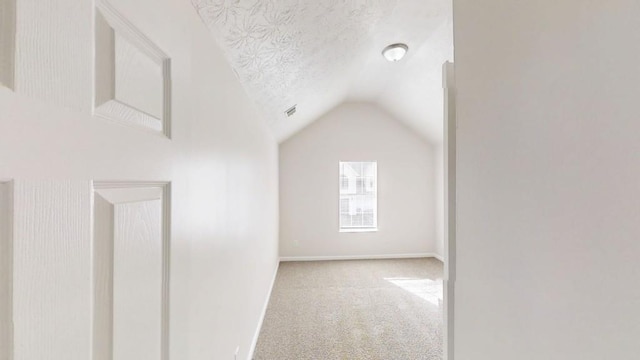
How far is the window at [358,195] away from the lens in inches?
209

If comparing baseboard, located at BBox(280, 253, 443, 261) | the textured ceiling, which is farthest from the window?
the textured ceiling

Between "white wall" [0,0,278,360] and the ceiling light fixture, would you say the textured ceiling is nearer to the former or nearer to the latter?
the ceiling light fixture

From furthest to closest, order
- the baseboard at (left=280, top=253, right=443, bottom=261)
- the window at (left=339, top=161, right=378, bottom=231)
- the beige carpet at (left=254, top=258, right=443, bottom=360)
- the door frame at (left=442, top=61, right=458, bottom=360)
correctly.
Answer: the window at (left=339, top=161, right=378, bottom=231)
the baseboard at (left=280, top=253, right=443, bottom=261)
the beige carpet at (left=254, top=258, right=443, bottom=360)
the door frame at (left=442, top=61, right=458, bottom=360)

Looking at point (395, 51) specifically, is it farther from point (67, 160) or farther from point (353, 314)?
point (67, 160)

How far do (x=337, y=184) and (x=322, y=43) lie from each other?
3.41 meters

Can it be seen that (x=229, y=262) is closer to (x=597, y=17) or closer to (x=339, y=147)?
(x=597, y=17)

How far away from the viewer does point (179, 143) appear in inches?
28.1

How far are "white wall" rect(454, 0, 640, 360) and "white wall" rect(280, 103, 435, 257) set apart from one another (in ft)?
14.3

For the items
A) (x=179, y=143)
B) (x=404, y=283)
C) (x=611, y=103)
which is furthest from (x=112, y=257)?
(x=404, y=283)

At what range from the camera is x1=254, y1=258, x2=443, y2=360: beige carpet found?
2293mm

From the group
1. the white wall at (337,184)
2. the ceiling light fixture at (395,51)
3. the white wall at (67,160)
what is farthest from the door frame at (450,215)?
the white wall at (337,184)

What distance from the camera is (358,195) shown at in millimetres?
5355

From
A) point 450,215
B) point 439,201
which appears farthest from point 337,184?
point 450,215

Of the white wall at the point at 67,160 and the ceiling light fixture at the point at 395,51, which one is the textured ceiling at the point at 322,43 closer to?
the ceiling light fixture at the point at 395,51
